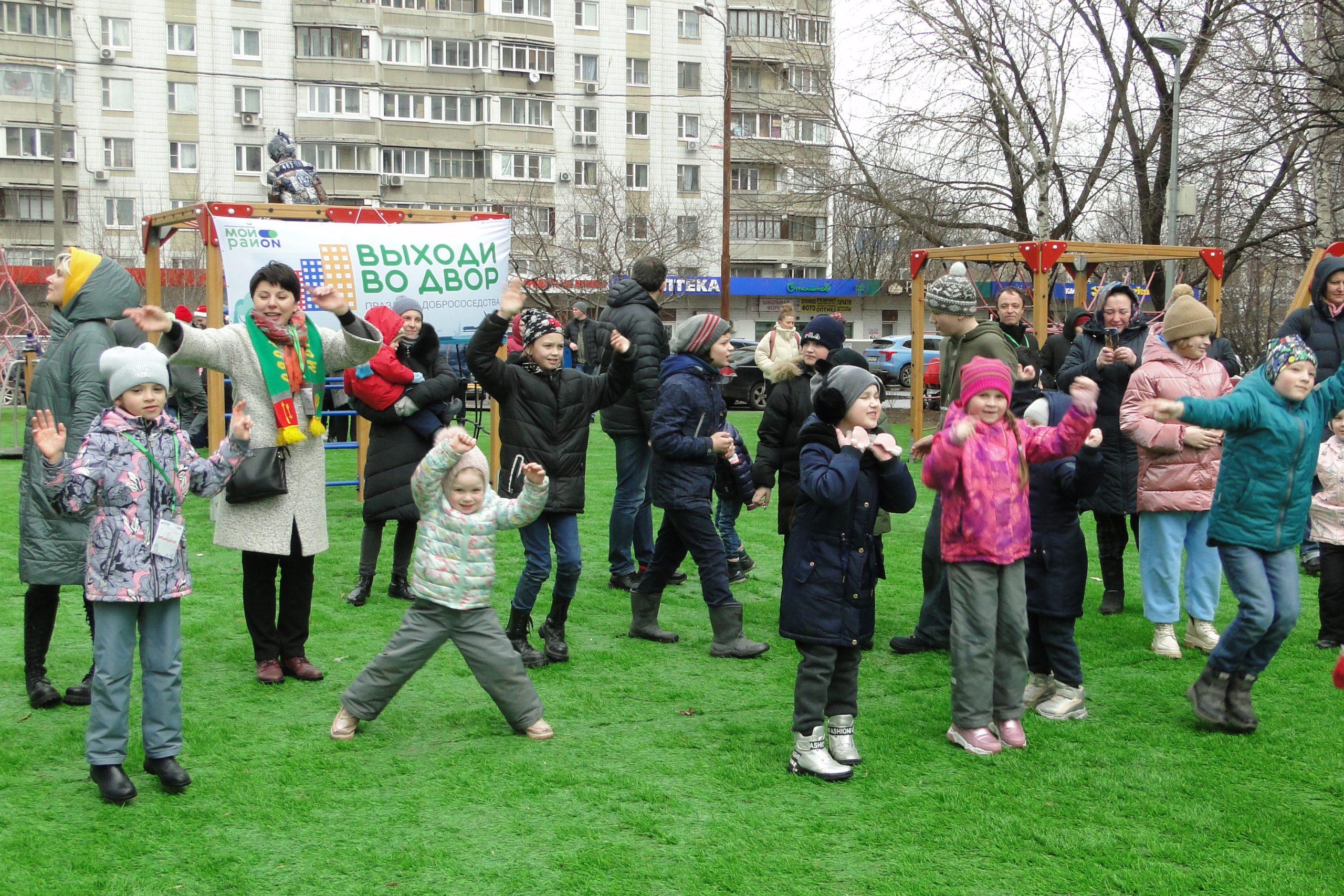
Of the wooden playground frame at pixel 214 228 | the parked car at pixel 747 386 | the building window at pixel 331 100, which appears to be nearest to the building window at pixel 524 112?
the building window at pixel 331 100

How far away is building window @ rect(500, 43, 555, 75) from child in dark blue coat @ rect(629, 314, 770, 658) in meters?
47.3

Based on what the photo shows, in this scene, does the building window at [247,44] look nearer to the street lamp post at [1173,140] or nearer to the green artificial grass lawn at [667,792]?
the street lamp post at [1173,140]

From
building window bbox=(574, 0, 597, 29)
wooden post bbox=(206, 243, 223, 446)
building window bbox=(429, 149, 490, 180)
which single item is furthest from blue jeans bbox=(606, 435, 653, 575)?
building window bbox=(574, 0, 597, 29)

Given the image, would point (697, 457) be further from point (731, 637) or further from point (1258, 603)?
point (1258, 603)

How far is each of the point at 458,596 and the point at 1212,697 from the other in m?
3.29

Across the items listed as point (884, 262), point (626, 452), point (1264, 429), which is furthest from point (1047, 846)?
point (884, 262)

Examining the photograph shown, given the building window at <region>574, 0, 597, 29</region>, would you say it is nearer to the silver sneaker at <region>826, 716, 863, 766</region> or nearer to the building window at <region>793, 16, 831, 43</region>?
the building window at <region>793, 16, 831, 43</region>

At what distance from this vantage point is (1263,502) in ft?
16.3

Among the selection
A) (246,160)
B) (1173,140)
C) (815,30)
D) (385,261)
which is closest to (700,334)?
(385,261)

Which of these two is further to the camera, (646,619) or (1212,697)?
(646,619)

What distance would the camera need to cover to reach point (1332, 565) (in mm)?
6578

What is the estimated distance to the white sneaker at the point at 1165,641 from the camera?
6344mm

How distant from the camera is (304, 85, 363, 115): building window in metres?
48.2

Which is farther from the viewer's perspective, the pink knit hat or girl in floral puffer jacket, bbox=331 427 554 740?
girl in floral puffer jacket, bbox=331 427 554 740
